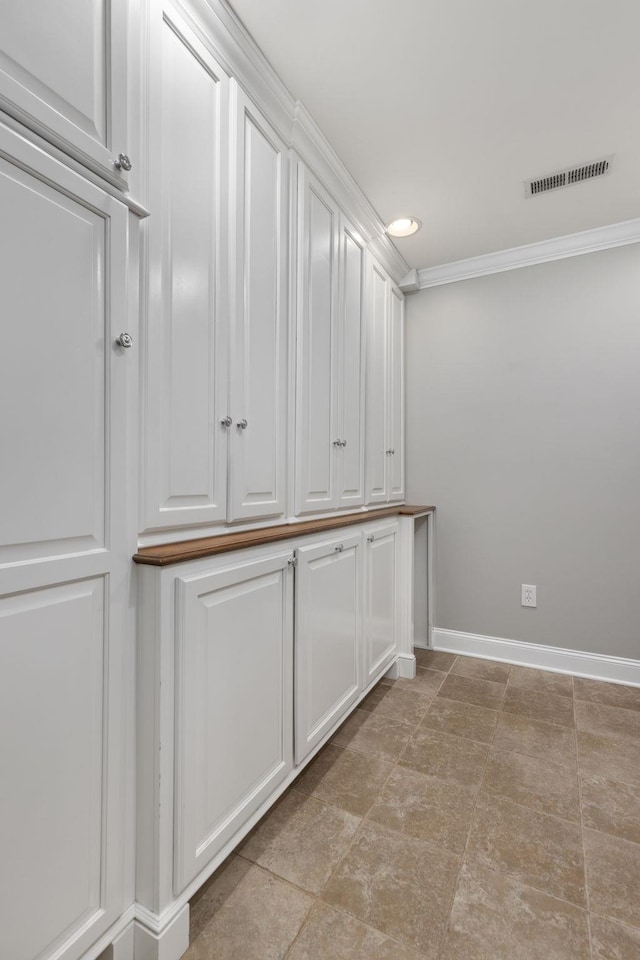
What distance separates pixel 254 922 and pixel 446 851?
57cm

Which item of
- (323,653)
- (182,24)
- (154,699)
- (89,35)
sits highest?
(182,24)

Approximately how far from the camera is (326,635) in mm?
1704

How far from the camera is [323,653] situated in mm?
1685

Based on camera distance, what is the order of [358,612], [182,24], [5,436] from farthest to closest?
1. [358,612]
2. [182,24]
3. [5,436]

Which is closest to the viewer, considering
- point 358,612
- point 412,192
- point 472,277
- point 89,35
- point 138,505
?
point 89,35

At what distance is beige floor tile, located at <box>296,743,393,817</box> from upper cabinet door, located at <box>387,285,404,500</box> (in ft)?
4.59

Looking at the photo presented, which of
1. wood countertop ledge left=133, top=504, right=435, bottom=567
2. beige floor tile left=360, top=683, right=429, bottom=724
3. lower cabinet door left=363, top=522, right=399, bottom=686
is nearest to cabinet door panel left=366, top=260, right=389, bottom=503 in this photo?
lower cabinet door left=363, top=522, right=399, bottom=686

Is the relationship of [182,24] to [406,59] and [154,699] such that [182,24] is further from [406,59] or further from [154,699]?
[154,699]

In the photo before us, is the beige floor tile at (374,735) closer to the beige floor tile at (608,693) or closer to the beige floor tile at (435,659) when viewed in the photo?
the beige floor tile at (435,659)

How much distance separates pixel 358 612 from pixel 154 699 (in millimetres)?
1127

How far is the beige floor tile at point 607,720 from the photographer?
1.98 m

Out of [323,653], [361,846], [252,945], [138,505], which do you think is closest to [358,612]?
[323,653]

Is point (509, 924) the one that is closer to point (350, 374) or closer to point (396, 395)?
point (350, 374)

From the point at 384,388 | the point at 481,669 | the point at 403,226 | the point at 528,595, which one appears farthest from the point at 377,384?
the point at 481,669
